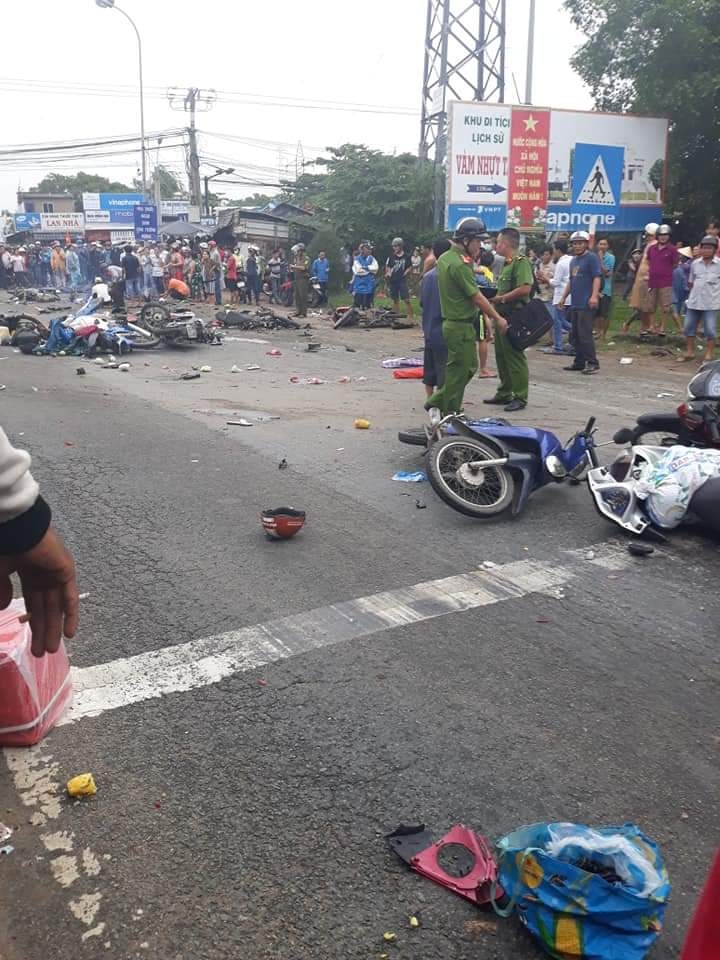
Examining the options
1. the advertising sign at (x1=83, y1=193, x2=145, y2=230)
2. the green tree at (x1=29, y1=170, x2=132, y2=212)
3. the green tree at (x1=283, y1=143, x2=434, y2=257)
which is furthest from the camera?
the green tree at (x1=29, y1=170, x2=132, y2=212)

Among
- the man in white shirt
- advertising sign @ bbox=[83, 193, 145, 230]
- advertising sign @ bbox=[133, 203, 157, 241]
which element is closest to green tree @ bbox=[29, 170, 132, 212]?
advertising sign @ bbox=[83, 193, 145, 230]

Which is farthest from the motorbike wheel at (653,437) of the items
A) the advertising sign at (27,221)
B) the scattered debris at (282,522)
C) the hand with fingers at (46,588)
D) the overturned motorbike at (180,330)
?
the advertising sign at (27,221)

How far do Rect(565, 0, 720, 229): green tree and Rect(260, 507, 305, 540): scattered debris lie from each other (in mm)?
17299

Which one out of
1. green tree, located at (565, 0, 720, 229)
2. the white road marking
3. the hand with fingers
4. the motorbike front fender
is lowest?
the white road marking

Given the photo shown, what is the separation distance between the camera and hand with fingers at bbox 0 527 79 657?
1.88m

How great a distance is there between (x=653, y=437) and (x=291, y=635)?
12.2 feet

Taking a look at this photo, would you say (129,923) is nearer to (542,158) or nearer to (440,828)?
(440,828)

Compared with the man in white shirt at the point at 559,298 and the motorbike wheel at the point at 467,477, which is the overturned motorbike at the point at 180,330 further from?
the motorbike wheel at the point at 467,477

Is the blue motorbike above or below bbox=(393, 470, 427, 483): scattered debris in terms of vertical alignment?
above

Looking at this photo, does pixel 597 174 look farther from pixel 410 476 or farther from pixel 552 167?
pixel 410 476

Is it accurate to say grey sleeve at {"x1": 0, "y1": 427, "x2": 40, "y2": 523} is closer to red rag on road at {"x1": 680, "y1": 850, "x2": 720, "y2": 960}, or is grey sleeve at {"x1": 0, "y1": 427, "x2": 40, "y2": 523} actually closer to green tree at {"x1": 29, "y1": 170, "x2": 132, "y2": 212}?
red rag on road at {"x1": 680, "y1": 850, "x2": 720, "y2": 960}

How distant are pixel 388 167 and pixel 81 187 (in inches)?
3272

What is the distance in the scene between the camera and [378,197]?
2705cm

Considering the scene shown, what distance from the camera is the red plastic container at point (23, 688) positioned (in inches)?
114
